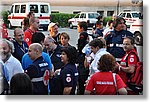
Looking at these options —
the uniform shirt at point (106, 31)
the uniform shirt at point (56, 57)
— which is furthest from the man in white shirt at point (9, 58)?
the uniform shirt at point (106, 31)

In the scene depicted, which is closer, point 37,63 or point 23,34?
point 37,63

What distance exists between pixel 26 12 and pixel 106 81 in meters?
1.02

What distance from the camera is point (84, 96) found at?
380 centimetres

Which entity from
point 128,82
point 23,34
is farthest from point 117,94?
point 23,34

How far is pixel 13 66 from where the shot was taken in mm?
3740

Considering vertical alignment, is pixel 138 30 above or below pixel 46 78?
above

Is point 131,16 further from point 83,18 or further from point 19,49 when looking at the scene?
point 19,49

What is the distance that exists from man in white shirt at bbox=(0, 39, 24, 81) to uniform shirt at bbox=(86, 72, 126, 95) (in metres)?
0.67

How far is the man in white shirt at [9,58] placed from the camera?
3727 millimetres

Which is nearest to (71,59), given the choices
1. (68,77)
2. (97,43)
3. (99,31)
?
(68,77)

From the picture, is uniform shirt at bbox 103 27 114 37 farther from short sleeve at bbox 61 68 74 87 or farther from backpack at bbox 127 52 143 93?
short sleeve at bbox 61 68 74 87

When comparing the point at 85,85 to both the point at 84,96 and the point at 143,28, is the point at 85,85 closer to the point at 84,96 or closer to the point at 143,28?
the point at 84,96

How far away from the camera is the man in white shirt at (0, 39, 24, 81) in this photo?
3727 mm

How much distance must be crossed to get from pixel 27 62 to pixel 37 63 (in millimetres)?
156
